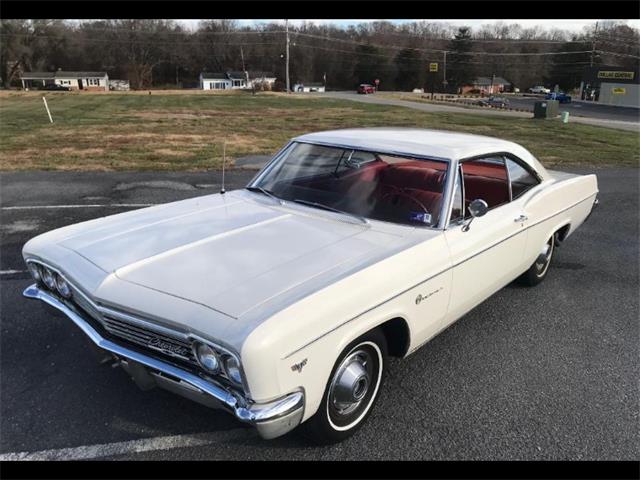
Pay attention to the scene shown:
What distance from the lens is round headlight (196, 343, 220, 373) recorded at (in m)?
2.08

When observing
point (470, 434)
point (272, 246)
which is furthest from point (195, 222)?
point (470, 434)

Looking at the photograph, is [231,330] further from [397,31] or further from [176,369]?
[397,31]

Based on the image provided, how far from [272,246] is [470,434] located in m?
1.47

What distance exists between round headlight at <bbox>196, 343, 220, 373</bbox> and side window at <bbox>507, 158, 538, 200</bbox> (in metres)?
2.81

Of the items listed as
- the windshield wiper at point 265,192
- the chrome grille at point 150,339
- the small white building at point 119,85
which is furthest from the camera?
the small white building at point 119,85

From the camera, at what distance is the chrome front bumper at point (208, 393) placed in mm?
2033

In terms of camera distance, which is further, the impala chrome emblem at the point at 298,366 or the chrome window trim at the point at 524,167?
the chrome window trim at the point at 524,167

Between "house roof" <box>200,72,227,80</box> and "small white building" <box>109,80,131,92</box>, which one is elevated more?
"house roof" <box>200,72,227,80</box>

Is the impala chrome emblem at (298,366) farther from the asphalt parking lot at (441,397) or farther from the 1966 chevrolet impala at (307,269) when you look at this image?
the asphalt parking lot at (441,397)

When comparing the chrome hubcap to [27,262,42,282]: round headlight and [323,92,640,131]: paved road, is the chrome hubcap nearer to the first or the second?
[27,262,42,282]: round headlight

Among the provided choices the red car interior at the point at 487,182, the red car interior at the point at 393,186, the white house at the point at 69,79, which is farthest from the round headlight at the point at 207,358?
the white house at the point at 69,79

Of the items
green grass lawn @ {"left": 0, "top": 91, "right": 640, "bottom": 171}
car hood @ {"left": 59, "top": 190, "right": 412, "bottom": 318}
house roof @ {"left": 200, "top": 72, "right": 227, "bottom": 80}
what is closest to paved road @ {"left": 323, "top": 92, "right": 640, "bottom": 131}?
green grass lawn @ {"left": 0, "top": 91, "right": 640, "bottom": 171}

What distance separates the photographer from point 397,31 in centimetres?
9650

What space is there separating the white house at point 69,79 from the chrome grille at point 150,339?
92.5m
